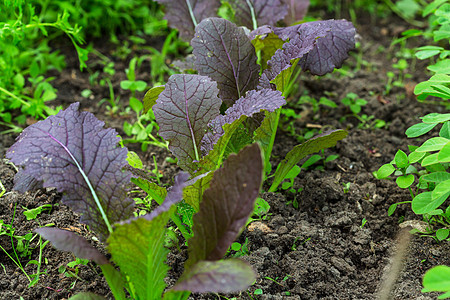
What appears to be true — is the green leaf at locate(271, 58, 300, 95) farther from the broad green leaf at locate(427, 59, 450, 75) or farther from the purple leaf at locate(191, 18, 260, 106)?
the broad green leaf at locate(427, 59, 450, 75)

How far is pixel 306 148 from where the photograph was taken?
2.00 m

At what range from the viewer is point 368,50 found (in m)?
3.53

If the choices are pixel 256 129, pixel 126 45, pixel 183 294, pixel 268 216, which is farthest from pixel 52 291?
pixel 126 45

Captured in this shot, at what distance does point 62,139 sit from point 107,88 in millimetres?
1452

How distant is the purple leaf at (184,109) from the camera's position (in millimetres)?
1873

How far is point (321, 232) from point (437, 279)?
0.67 metres

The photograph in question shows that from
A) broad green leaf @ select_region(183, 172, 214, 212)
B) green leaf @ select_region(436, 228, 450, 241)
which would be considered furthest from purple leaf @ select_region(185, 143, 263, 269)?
green leaf @ select_region(436, 228, 450, 241)

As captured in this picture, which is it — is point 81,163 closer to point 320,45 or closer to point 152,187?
point 152,187

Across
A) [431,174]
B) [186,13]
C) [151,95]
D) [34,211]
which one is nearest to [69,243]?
[34,211]

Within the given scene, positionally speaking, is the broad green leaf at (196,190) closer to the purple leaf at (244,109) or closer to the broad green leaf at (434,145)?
the purple leaf at (244,109)

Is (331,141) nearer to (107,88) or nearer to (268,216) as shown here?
(268,216)

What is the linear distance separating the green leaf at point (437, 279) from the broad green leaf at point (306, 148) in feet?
2.63

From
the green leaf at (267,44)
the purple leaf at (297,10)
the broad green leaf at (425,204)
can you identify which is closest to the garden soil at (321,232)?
the broad green leaf at (425,204)

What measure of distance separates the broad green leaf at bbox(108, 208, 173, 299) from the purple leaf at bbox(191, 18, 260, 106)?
0.93 metres
